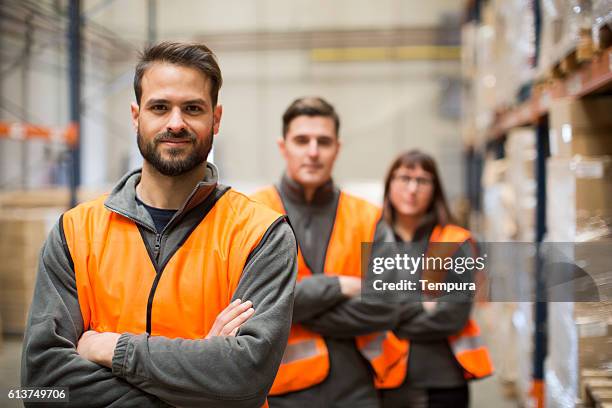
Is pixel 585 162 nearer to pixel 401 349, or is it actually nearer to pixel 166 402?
pixel 401 349

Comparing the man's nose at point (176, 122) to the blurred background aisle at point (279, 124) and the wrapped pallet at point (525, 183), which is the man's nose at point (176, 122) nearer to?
the blurred background aisle at point (279, 124)

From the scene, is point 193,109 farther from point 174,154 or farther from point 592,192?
point 592,192

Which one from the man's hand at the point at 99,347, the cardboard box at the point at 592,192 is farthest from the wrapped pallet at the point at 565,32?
the man's hand at the point at 99,347

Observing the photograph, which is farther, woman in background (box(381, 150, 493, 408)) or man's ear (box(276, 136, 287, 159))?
woman in background (box(381, 150, 493, 408))

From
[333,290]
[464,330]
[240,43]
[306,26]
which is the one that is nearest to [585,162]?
[464,330]

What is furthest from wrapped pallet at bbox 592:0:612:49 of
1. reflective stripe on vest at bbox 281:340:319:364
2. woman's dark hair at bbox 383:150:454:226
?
reflective stripe on vest at bbox 281:340:319:364

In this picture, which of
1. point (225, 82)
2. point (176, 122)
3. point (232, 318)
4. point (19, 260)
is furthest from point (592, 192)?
point (19, 260)

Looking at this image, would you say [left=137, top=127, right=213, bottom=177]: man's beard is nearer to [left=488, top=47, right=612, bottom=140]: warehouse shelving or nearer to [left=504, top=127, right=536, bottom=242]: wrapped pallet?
[left=488, top=47, right=612, bottom=140]: warehouse shelving

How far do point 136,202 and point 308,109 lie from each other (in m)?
0.72

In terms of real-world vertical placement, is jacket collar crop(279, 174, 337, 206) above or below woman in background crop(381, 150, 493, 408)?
above

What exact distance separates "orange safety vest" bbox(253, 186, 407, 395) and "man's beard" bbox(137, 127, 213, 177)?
0.58m

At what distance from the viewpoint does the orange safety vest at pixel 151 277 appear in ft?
5.37

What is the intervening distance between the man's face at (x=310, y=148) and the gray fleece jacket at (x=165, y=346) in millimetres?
545

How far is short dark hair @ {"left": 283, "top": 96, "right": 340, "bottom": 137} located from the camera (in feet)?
7.20
